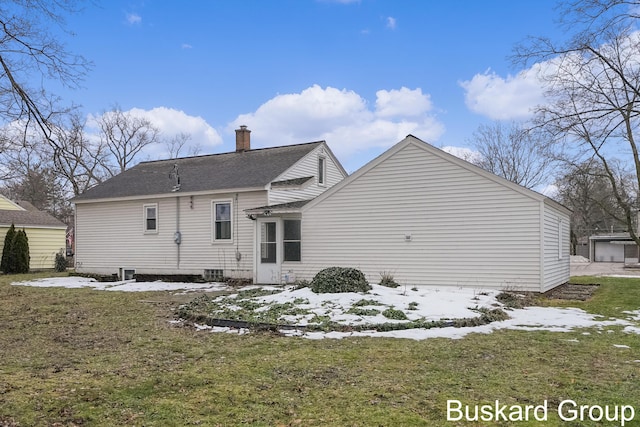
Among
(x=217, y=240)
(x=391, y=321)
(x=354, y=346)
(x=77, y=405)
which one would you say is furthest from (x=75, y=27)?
(x=217, y=240)

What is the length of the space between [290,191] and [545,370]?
41.4 feet

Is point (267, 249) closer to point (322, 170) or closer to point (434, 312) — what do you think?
point (322, 170)

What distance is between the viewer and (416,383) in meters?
5.03

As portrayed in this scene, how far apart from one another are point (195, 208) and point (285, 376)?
13.4m

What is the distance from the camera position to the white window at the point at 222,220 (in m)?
17.3

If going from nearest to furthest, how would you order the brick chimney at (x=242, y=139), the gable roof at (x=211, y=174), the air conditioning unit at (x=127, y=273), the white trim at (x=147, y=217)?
the gable roof at (x=211, y=174), the white trim at (x=147, y=217), the air conditioning unit at (x=127, y=273), the brick chimney at (x=242, y=139)

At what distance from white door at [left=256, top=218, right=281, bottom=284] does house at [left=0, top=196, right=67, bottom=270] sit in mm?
16274

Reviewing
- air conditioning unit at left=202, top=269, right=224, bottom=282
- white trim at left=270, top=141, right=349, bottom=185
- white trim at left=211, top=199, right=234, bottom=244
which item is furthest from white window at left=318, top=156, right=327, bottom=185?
air conditioning unit at left=202, top=269, right=224, bottom=282

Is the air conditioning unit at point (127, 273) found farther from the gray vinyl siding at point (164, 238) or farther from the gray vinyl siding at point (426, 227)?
the gray vinyl siding at point (426, 227)

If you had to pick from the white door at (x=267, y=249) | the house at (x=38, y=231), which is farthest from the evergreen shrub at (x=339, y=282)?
the house at (x=38, y=231)

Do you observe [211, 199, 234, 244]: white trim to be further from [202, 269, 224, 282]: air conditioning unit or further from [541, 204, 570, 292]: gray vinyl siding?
[541, 204, 570, 292]: gray vinyl siding

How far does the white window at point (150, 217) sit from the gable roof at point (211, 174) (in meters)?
0.56

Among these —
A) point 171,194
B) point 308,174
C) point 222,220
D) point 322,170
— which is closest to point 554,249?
point 308,174

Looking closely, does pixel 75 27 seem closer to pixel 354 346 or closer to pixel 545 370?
pixel 354 346
